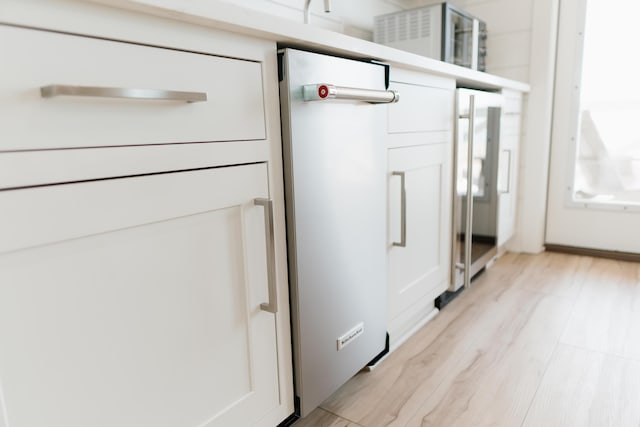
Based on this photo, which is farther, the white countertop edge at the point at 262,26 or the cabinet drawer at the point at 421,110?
the cabinet drawer at the point at 421,110

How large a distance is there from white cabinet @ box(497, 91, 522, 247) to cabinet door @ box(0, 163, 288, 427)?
69.7 inches

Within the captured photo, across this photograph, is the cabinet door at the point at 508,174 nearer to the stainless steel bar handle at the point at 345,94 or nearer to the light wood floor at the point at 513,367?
the light wood floor at the point at 513,367

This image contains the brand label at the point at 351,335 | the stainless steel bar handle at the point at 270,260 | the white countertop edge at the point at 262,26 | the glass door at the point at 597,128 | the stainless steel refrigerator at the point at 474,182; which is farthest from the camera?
the glass door at the point at 597,128

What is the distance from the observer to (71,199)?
0.65m

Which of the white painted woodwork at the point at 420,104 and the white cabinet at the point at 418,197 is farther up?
the white painted woodwork at the point at 420,104

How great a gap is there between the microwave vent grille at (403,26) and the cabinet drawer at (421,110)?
1.69ft

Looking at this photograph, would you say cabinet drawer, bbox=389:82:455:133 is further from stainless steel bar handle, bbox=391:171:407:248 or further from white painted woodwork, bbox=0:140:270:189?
white painted woodwork, bbox=0:140:270:189

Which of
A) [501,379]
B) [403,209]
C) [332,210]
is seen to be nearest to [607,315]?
[501,379]

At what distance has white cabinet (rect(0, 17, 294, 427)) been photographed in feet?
1.99

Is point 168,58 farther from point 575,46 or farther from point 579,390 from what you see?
point 575,46

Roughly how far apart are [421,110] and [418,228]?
42 centimetres

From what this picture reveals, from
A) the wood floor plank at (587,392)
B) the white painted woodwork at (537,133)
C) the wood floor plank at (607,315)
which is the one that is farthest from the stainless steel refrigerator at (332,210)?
the white painted woodwork at (537,133)

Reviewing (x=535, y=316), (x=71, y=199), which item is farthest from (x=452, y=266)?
(x=71, y=199)

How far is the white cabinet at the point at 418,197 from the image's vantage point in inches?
56.2
